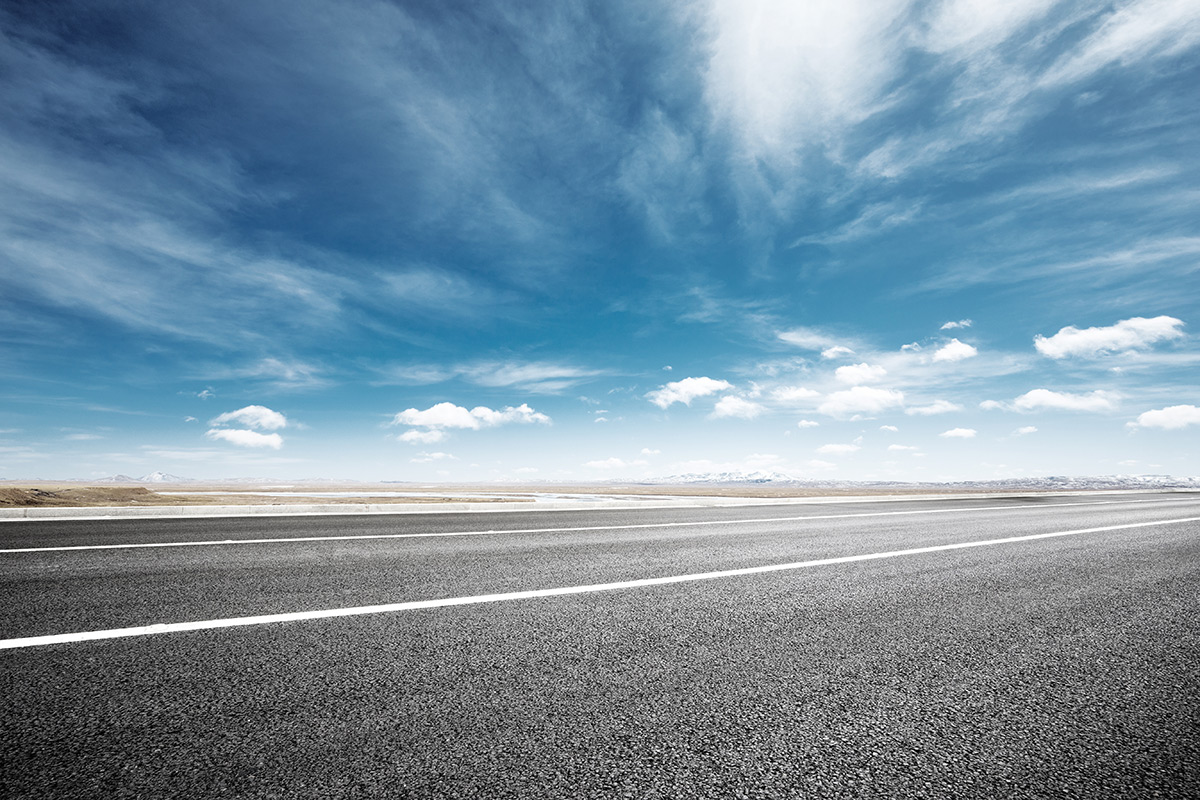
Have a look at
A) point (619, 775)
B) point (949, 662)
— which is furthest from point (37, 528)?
point (949, 662)

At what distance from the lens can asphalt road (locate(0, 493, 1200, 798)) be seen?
192 cm

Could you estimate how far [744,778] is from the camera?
1.91 metres

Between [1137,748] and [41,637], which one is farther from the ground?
[41,637]

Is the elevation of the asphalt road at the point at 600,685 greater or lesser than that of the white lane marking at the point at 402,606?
lesser

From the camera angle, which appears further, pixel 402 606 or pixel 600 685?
pixel 402 606

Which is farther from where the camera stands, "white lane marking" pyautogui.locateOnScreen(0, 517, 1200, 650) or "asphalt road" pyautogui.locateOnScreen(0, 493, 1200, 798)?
"white lane marking" pyautogui.locateOnScreen(0, 517, 1200, 650)

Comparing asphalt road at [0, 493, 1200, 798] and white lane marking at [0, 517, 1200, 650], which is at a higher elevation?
white lane marking at [0, 517, 1200, 650]

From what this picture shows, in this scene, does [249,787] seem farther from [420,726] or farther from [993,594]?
[993,594]

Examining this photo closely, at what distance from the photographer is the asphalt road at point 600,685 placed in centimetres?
192

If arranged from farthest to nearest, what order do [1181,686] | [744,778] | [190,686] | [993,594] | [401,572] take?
[401,572], [993,594], [1181,686], [190,686], [744,778]

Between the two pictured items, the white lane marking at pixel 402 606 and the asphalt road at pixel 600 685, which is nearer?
the asphalt road at pixel 600 685

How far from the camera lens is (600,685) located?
2697 millimetres

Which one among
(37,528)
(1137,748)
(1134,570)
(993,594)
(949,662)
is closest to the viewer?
(1137,748)

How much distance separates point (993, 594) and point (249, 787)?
5703mm
